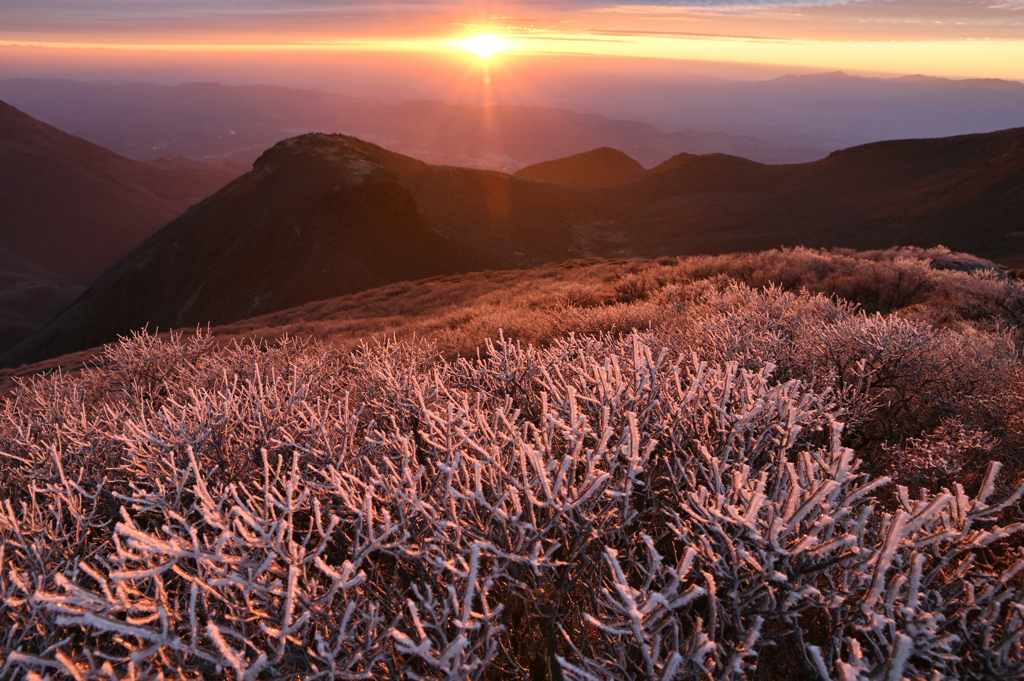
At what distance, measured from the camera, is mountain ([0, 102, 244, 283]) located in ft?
370

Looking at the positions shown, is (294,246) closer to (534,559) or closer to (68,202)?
(534,559)

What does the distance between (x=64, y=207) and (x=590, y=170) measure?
13425 cm

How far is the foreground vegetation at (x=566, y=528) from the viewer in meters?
2.04

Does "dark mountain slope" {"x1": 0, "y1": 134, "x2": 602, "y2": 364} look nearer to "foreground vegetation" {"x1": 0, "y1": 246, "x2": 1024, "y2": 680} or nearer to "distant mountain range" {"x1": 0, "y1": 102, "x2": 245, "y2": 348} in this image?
"foreground vegetation" {"x1": 0, "y1": 246, "x2": 1024, "y2": 680}

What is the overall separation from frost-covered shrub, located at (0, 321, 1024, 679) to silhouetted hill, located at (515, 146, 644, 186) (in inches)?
4614

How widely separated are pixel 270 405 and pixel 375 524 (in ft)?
9.84

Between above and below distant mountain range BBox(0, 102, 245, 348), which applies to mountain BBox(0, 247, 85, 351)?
below

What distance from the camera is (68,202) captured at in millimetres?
121938

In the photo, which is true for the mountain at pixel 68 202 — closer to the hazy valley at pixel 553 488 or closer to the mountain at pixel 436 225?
the mountain at pixel 436 225

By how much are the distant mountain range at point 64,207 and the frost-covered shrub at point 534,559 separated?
367ft

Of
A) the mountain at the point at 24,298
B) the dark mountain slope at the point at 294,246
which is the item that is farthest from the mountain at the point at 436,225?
the mountain at the point at 24,298

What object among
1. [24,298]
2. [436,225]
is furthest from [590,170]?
[24,298]

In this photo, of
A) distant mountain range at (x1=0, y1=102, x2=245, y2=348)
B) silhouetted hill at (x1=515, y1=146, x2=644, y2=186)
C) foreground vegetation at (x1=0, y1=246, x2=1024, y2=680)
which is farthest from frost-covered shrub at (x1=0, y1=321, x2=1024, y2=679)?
silhouetted hill at (x1=515, y1=146, x2=644, y2=186)

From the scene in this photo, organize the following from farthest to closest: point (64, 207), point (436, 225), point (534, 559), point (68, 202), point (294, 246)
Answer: point (68, 202) → point (64, 207) → point (436, 225) → point (294, 246) → point (534, 559)
